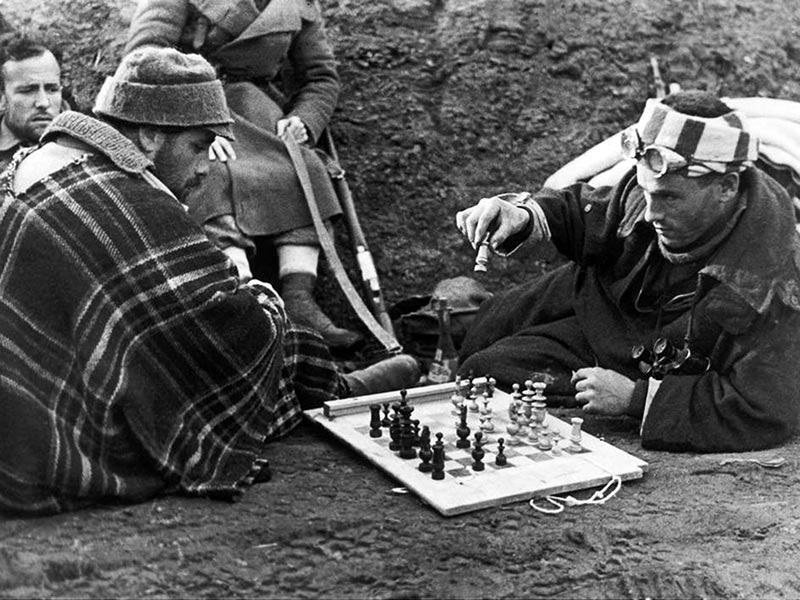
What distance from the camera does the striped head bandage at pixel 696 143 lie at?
3.73 m

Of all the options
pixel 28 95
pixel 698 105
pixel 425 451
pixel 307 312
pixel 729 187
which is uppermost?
pixel 698 105

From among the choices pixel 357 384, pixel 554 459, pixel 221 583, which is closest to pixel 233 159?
pixel 357 384

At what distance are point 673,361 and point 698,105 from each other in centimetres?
94

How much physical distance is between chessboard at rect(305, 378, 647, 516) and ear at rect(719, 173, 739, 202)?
1006 mm

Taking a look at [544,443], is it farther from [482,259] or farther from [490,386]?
[482,259]

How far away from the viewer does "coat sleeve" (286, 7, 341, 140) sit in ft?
19.0

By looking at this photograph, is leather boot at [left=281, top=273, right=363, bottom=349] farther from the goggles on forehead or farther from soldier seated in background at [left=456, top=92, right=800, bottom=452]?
the goggles on forehead

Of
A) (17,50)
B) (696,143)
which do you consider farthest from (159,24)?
(696,143)

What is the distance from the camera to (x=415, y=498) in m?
3.29

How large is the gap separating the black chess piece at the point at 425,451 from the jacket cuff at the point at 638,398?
0.86m

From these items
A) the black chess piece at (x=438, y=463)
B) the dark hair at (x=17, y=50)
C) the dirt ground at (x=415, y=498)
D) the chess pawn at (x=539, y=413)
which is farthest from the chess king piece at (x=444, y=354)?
the dark hair at (x=17, y=50)

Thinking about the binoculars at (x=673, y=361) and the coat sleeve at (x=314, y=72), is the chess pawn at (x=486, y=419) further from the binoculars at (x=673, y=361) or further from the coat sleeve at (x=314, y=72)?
the coat sleeve at (x=314, y=72)

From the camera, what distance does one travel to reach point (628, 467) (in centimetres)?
347

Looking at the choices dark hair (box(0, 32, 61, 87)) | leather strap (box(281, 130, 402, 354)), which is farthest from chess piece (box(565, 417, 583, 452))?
dark hair (box(0, 32, 61, 87))
